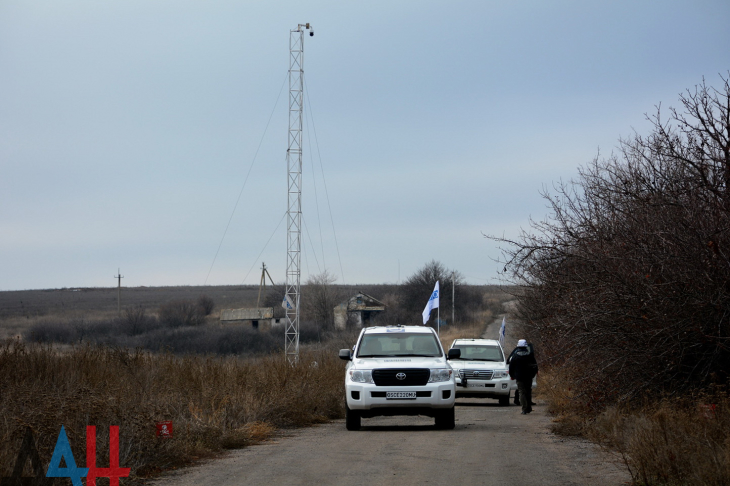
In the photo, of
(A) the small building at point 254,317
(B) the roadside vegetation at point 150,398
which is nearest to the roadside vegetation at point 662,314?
(B) the roadside vegetation at point 150,398

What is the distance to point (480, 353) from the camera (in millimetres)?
25281

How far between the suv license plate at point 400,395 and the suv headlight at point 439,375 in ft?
1.48

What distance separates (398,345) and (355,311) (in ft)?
282

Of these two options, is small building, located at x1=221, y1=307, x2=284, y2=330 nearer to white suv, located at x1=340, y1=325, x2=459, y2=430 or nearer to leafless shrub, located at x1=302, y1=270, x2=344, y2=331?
leafless shrub, located at x1=302, y1=270, x2=344, y2=331

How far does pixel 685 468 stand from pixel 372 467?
145 inches

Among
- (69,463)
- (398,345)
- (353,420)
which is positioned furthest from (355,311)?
(69,463)

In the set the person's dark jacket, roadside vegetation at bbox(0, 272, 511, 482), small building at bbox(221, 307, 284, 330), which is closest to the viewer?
roadside vegetation at bbox(0, 272, 511, 482)

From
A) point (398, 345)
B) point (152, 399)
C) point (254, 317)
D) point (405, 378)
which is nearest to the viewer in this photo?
point (152, 399)

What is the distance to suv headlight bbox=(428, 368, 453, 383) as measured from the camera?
1566 cm

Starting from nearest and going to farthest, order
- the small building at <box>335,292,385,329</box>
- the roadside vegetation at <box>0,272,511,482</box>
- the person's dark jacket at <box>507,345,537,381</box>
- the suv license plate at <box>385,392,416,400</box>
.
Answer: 1. the roadside vegetation at <box>0,272,511,482</box>
2. the suv license plate at <box>385,392,416,400</box>
3. the person's dark jacket at <box>507,345,537,381</box>
4. the small building at <box>335,292,385,329</box>

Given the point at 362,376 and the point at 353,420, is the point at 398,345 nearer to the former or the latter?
the point at 362,376

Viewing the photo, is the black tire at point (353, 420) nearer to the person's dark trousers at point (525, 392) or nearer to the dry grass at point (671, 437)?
the dry grass at point (671, 437)

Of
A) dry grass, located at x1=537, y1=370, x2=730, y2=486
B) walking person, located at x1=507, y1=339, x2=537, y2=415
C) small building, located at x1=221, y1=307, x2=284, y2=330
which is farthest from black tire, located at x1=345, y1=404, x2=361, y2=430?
small building, located at x1=221, y1=307, x2=284, y2=330

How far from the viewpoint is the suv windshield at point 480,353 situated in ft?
82.1
